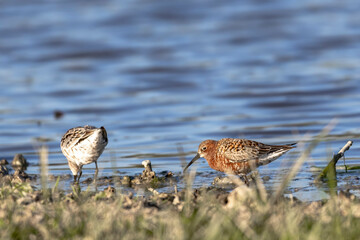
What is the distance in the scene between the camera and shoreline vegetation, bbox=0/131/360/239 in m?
5.18

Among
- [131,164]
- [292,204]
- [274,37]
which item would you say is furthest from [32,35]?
[292,204]

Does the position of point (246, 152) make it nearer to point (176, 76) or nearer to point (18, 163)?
point (18, 163)

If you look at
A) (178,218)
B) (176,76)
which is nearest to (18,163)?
(178,218)

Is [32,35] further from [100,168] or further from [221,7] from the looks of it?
[100,168]

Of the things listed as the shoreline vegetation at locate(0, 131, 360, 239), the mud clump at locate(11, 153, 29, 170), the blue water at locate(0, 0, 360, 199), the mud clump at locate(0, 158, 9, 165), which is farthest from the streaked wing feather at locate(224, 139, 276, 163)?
the mud clump at locate(0, 158, 9, 165)

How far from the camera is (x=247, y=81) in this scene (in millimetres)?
18109

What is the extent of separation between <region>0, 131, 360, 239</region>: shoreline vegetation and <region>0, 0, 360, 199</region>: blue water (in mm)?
1836

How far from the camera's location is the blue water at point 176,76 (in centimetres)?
1285

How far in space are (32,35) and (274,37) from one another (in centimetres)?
863

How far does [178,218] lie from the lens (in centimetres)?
559

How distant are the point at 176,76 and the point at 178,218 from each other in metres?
13.7

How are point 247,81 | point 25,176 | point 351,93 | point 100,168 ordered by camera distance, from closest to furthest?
point 25,176 < point 100,168 < point 351,93 < point 247,81

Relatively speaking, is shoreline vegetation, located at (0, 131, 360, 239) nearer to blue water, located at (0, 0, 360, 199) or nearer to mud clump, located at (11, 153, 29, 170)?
blue water, located at (0, 0, 360, 199)

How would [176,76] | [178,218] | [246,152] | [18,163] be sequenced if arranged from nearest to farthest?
1. [178,218]
2. [246,152]
3. [18,163]
4. [176,76]
